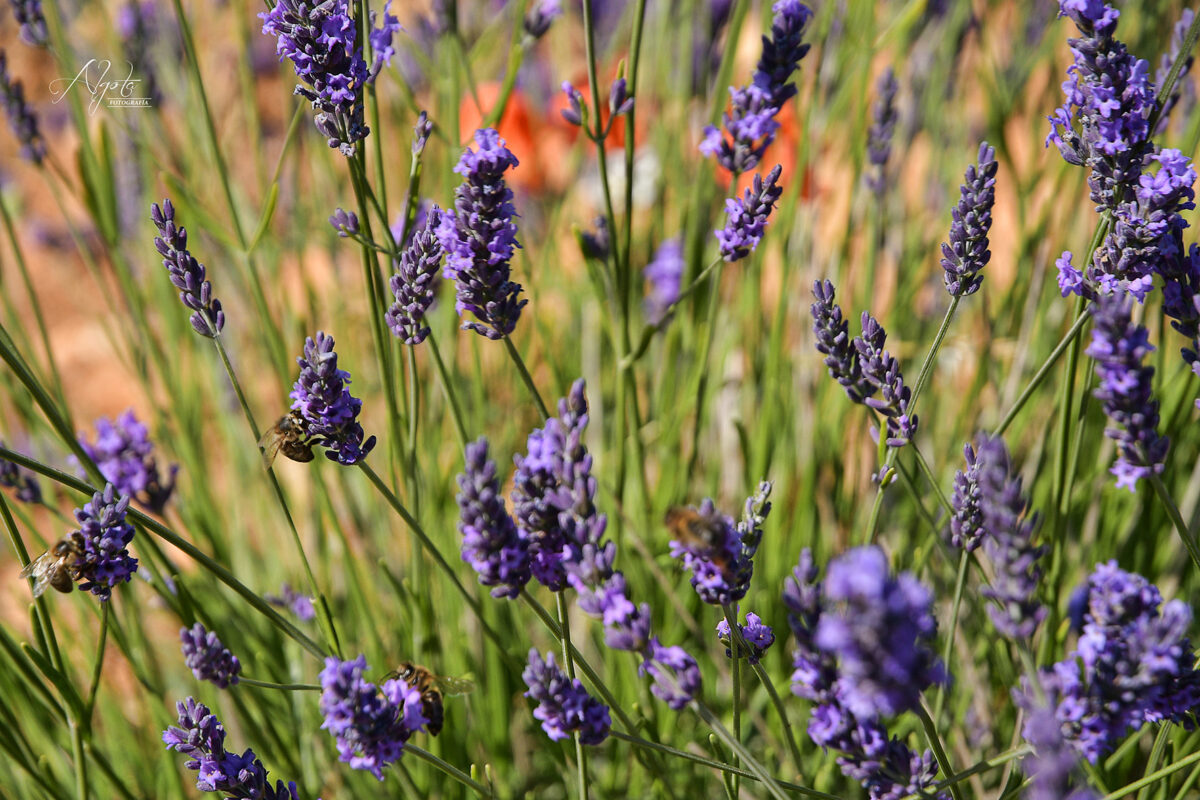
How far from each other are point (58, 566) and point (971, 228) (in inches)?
41.2

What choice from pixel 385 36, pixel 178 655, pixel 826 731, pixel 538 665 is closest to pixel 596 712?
pixel 538 665

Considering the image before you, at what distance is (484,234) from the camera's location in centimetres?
99

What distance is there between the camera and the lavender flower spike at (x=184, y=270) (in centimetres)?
100

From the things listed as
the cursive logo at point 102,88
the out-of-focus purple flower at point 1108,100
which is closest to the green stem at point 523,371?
the out-of-focus purple flower at point 1108,100

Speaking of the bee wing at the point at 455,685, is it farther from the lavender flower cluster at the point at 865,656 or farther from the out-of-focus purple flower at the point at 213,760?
the lavender flower cluster at the point at 865,656

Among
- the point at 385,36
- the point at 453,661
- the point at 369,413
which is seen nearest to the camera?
the point at 385,36

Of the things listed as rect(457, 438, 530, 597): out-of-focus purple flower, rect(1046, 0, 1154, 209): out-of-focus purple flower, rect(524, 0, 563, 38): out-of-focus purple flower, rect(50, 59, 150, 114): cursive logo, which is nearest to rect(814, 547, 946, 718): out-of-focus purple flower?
rect(457, 438, 530, 597): out-of-focus purple flower

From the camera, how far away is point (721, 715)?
1696mm

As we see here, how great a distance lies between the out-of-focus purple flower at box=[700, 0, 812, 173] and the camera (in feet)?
4.00

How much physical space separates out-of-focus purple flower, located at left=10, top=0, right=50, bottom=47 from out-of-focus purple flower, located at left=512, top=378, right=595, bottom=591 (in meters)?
1.29

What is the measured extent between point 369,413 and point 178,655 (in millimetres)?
914

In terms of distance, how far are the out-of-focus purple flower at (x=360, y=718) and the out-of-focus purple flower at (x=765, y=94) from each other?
80 centimetres

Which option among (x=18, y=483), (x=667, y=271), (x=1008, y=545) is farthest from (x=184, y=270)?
(x=667, y=271)

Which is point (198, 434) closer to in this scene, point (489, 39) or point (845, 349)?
point (489, 39)
